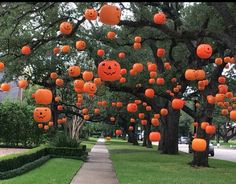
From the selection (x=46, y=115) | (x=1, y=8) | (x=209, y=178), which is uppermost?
(x=1, y=8)

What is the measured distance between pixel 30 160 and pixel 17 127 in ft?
62.6

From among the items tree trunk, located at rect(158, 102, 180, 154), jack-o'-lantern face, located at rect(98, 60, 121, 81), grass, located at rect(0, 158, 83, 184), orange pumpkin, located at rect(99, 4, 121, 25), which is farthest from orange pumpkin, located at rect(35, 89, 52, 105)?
tree trunk, located at rect(158, 102, 180, 154)

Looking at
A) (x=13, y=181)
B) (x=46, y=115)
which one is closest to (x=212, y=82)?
(x=46, y=115)

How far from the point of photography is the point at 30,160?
61.6 feet

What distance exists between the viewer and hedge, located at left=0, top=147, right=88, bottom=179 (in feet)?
48.7

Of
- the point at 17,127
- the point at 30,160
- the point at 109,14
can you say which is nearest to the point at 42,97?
the point at 109,14

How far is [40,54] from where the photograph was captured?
3120 cm

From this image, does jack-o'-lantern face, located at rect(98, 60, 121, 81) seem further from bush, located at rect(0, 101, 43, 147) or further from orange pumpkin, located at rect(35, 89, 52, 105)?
bush, located at rect(0, 101, 43, 147)

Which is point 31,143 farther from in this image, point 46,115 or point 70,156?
point 46,115

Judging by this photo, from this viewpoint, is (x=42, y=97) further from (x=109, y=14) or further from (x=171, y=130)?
(x=171, y=130)

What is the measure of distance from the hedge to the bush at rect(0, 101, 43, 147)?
11803 millimetres

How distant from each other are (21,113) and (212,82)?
1888cm

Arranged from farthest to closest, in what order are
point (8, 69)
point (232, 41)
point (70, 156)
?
1. point (8, 69)
2. point (70, 156)
3. point (232, 41)

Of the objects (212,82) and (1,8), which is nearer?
Answer: (1,8)
